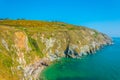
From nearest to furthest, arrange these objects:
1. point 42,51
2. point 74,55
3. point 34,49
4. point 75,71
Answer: point 75,71 → point 34,49 → point 42,51 → point 74,55

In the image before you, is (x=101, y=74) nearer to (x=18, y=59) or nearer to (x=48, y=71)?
(x=48, y=71)

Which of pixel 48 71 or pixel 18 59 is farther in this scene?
pixel 48 71

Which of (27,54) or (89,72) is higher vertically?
(27,54)

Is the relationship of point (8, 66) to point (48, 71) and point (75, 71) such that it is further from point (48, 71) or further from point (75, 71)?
point (75, 71)

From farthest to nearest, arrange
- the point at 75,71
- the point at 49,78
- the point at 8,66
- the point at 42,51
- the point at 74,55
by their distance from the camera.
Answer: the point at 74,55 → the point at 42,51 → the point at 75,71 → the point at 49,78 → the point at 8,66

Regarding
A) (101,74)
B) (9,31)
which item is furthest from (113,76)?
(9,31)

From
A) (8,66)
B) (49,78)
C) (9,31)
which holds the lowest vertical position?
(49,78)

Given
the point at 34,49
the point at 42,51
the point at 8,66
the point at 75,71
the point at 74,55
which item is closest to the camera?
the point at 8,66

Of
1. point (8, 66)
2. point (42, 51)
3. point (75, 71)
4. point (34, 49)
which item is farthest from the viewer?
point (42, 51)

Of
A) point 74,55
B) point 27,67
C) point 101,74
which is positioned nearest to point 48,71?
point 27,67
